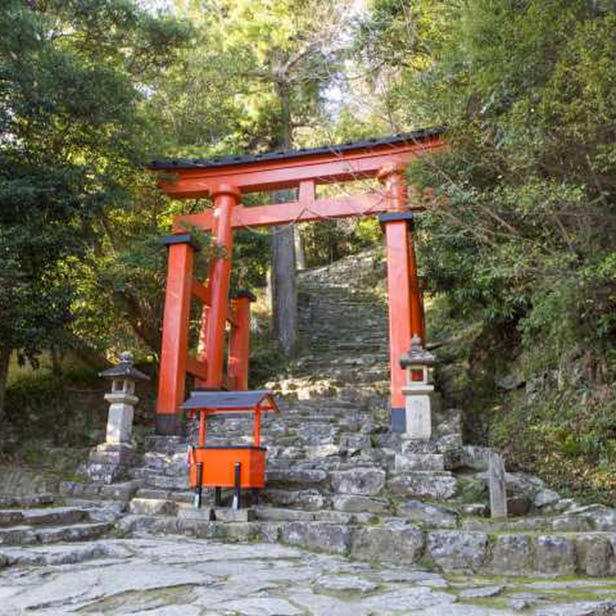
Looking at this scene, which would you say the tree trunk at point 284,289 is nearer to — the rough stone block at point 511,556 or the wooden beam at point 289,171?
the wooden beam at point 289,171

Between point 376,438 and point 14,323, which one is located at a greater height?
point 14,323

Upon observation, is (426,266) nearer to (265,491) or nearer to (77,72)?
(265,491)

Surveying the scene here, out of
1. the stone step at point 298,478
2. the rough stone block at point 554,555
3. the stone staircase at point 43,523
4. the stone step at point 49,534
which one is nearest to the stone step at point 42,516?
the stone staircase at point 43,523

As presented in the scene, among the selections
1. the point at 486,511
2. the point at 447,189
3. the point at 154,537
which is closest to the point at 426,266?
the point at 447,189

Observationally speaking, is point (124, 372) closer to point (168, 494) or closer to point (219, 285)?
point (168, 494)

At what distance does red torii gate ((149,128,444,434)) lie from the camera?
28.2ft

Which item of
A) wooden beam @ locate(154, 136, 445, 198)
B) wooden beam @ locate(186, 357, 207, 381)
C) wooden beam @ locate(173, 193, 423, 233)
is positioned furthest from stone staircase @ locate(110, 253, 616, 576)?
wooden beam @ locate(154, 136, 445, 198)

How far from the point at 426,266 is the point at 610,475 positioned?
14.0 feet

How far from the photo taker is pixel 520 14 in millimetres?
6590

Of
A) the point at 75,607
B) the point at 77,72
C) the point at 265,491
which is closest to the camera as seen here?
the point at 75,607

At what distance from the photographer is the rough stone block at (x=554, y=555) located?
14.7ft

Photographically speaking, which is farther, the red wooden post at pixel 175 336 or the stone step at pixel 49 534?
the red wooden post at pixel 175 336

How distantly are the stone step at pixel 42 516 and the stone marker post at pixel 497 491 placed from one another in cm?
414

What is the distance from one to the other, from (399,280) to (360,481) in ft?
10.3
